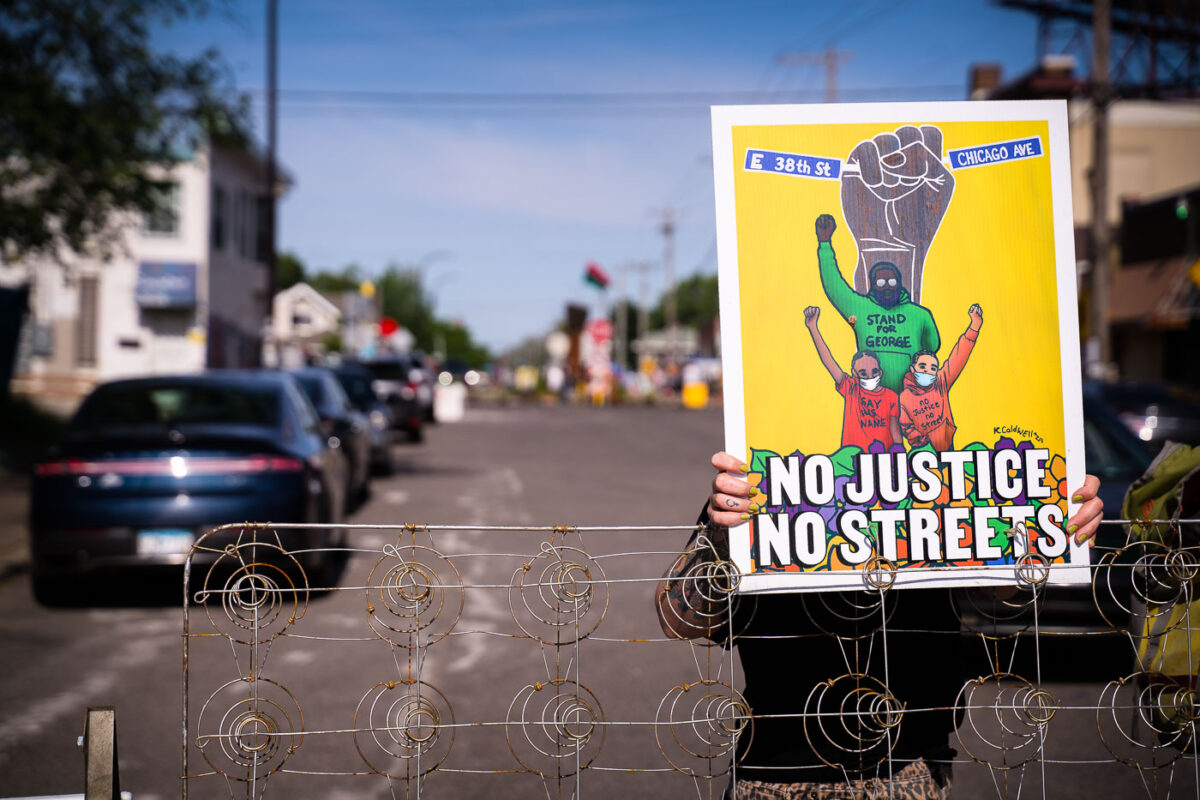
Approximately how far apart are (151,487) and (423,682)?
6.44 m

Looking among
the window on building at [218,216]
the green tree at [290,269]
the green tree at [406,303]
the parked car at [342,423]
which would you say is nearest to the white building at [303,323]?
the window on building at [218,216]

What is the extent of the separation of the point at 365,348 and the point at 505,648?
48375 mm

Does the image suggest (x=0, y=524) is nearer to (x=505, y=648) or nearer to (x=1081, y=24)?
(x=505, y=648)

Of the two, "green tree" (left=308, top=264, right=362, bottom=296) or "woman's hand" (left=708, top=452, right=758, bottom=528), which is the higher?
"green tree" (left=308, top=264, right=362, bottom=296)

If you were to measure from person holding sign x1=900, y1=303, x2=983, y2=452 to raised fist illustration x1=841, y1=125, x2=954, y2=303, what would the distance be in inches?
4.5

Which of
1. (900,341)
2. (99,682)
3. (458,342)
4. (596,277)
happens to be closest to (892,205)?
(900,341)

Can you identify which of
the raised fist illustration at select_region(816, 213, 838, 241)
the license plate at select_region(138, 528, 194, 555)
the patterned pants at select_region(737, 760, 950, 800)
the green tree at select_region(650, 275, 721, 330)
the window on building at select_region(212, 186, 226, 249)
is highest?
the green tree at select_region(650, 275, 721, 330)

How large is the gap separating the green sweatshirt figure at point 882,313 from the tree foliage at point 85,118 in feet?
45.9

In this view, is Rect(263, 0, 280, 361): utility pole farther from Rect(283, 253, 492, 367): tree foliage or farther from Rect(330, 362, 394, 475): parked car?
Rect(283, 253, 492, 367): tree foliage

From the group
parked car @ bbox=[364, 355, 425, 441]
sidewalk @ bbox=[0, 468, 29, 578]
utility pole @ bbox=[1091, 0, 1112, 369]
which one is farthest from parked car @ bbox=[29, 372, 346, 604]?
utility pole @ bbox=[1091, 0, 1112, 369]

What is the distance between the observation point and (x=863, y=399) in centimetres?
197

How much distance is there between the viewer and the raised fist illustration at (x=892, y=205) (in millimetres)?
2006

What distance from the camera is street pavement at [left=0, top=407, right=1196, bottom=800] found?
277cm

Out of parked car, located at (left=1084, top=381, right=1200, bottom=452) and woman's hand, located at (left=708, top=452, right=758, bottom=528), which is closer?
woman's hand, located at (left=708, top=452, right=758, bottom=528)
